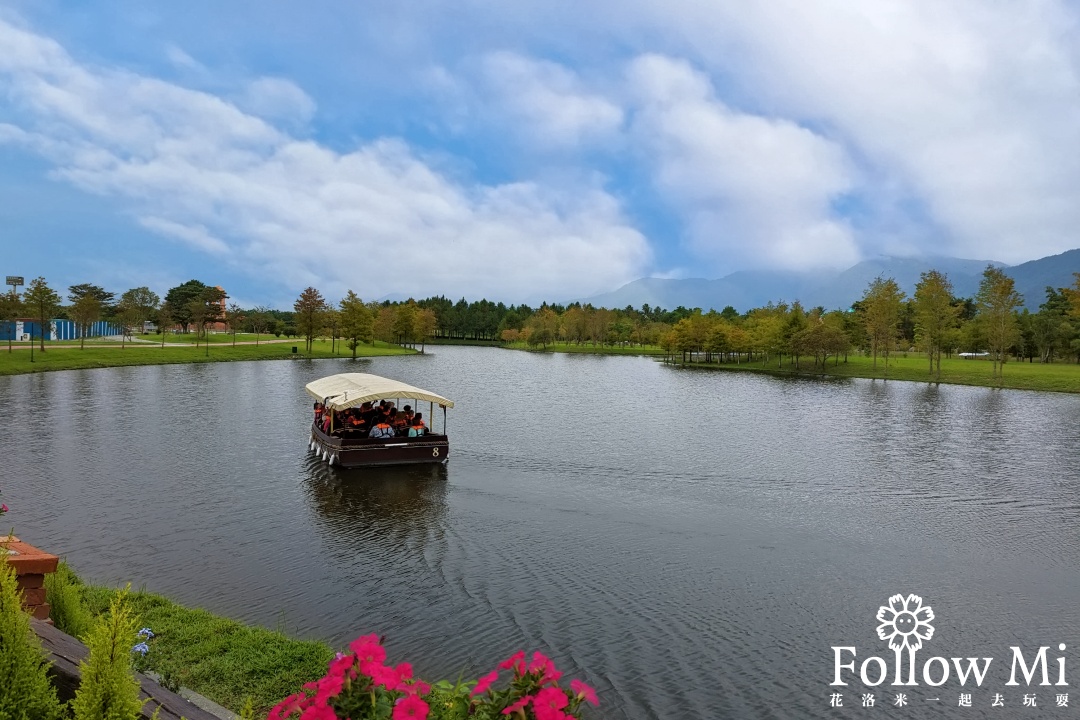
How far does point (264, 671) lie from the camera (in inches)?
387

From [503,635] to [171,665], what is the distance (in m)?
5.54

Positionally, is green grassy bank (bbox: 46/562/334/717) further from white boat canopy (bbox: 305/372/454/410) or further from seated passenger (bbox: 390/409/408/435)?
seated passenger (bbox: 390/409/408/435)

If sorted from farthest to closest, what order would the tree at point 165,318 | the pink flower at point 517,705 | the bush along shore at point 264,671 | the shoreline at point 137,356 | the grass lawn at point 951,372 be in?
the tree at point 165,318
the grass lawn at point 951,372
the shoreline at point 137,356
the bush along shore at point 264,671
the pink flower at point 517,705

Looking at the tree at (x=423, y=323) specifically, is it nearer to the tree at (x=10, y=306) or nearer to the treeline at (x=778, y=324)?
the treeline at (x=778, y=324)

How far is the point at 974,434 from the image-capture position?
3862 centimetres

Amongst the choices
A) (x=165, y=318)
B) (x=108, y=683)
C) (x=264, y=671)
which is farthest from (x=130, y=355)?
(x=108, y=683)

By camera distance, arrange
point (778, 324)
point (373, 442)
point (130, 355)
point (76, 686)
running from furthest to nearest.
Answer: point (778, 324) → point (130, 355) → point (373, 442) → point (76, 686)

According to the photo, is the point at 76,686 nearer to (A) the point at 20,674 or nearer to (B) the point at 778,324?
(A) the point at 20,674

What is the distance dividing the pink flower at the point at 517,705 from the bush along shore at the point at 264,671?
0.01m

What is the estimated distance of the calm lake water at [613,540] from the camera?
39.6 feet

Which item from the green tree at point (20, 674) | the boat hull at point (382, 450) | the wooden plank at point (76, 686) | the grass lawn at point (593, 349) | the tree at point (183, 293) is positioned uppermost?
the tree at point (183, 293)

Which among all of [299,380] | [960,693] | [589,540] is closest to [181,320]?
[299,380]

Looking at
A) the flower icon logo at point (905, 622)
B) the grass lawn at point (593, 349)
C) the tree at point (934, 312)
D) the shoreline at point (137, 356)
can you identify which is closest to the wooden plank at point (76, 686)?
the flower icon logo at point (905, 622)

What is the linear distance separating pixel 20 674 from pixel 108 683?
0.81 m
